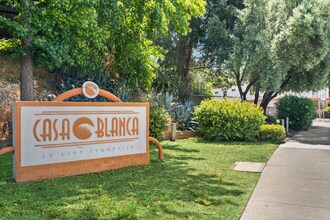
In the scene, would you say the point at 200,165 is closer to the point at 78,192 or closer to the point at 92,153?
the point at 92,153

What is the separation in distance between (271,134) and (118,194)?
29.6ft

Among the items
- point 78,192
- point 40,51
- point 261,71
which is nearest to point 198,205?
point 78,192

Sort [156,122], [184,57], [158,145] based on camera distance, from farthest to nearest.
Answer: [184,57]
[156,122]
[158,145]

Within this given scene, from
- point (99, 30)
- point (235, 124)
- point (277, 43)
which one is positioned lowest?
point (235, 124)

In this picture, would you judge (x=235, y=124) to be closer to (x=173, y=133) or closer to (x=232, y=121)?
(x=232, y=121)

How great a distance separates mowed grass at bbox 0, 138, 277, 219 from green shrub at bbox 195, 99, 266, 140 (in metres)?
4.59

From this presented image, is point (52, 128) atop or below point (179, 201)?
atop

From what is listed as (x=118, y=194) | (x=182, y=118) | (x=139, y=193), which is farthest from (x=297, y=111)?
(x=118, y=194)

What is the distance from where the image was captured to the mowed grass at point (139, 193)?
4.49 meters

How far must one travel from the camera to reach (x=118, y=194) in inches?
215

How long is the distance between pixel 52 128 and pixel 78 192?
1675mm

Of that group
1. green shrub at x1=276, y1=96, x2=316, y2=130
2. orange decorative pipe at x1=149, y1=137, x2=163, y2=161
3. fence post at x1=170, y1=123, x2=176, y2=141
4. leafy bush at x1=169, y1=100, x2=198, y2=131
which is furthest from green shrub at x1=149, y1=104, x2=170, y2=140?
green shrub at x1=276, y1=96, x2=316, y2=130

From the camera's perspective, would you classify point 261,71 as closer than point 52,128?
No

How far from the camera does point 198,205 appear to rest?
4.95m
